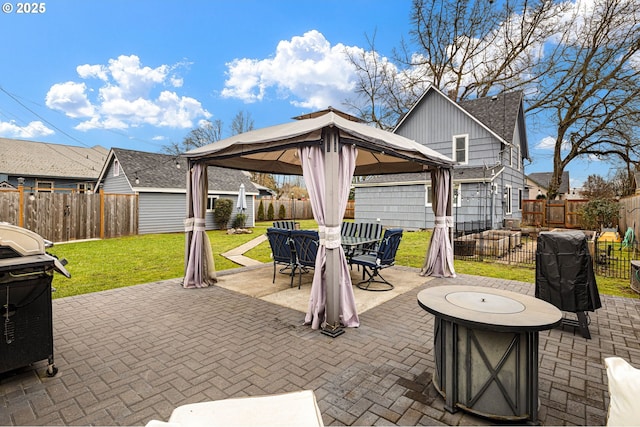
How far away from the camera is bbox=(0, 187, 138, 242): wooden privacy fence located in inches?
409

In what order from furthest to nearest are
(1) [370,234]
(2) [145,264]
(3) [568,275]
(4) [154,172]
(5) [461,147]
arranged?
1. (4) [154,172]
2. (5) [461,147]
3. (2) [145,264]
4. (1) [370,234]
5. (3) [568,275]

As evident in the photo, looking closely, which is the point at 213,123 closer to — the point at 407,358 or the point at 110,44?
the point at 110,44

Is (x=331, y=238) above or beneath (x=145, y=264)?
above

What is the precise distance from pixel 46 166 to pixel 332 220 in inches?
945

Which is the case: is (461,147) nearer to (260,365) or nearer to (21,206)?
(260,365)

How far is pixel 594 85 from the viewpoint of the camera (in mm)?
16125

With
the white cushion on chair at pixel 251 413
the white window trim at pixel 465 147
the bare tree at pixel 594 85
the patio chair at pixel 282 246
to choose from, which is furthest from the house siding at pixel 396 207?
the white cushion on chair at pixel 251 413

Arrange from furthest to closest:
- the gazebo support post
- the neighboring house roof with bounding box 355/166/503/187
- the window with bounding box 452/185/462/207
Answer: the window with bounding box 452/185/462/207, the neighboring house roof with bounding box 355/166/503/187, the gazebo support post

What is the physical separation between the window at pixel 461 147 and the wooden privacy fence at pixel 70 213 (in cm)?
1563

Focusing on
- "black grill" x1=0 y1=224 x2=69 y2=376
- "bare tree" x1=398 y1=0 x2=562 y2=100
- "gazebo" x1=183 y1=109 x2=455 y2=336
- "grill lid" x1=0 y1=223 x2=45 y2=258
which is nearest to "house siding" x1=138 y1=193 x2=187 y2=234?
"gazebo" x1=183 y1=109 x2=455 y2=336

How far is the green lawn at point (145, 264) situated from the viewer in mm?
6113

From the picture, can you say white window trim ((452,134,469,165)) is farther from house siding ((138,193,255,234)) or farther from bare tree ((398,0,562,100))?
house siding ((138,193,255,234))

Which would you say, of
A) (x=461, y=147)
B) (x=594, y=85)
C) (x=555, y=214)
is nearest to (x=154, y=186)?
(x=461, y=147)

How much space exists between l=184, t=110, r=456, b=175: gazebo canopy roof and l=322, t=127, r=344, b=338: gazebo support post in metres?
0.17
